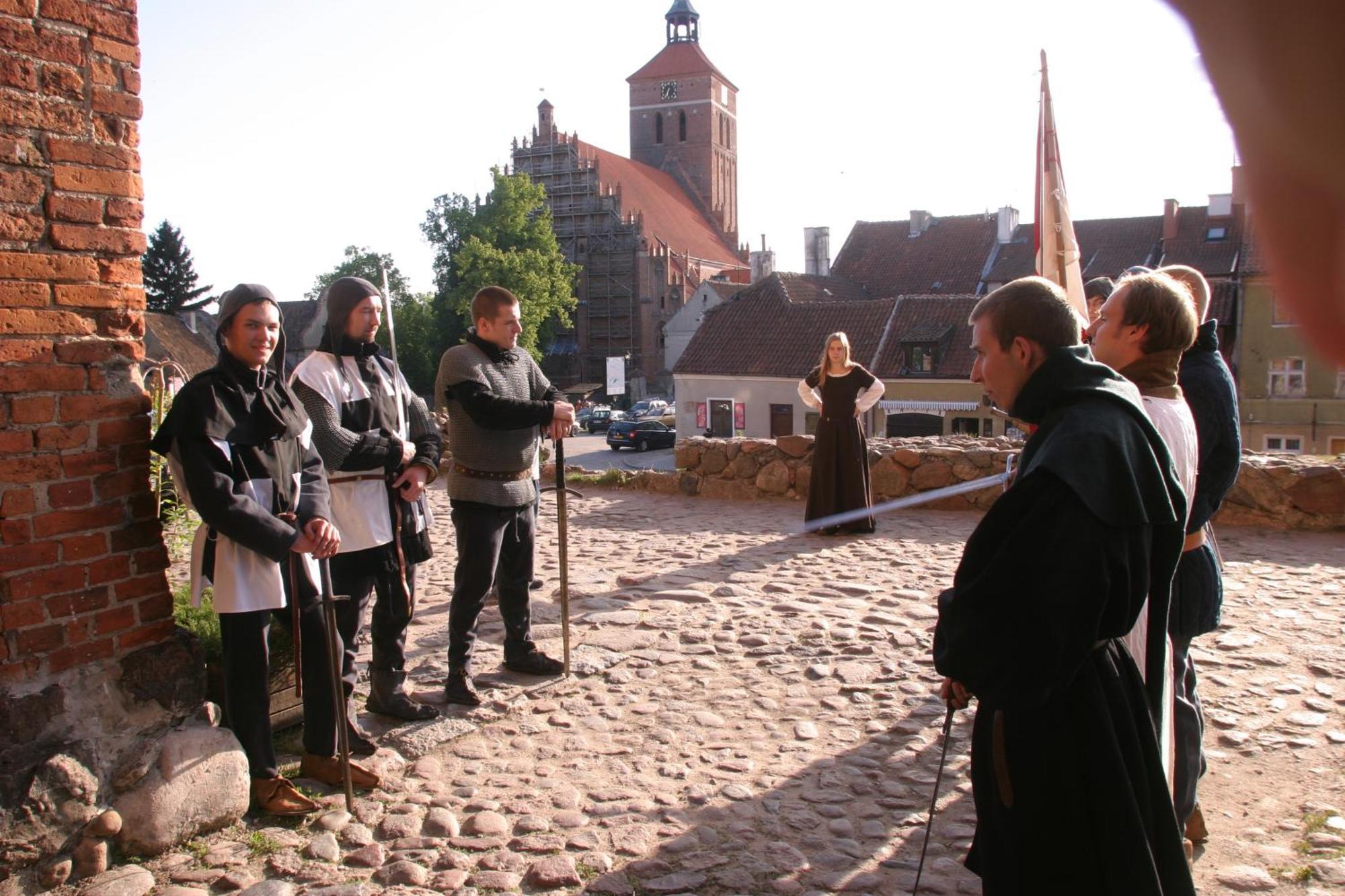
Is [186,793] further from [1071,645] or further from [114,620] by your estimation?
[1071,645]

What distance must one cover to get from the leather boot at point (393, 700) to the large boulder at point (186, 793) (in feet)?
3.13

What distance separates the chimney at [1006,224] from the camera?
143ft

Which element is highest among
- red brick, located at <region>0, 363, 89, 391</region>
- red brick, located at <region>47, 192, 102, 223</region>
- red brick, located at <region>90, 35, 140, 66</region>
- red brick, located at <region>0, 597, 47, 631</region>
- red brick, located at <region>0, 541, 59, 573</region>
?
red brick, located at <region>90, 35, 140, 66</region>

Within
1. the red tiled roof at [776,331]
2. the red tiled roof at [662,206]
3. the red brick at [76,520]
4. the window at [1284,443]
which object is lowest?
the window at [1284,443]

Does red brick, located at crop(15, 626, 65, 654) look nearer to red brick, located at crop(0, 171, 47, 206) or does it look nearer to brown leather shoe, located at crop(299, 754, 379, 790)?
brown leather shoe, located at crop(299, 754, 379, 790)

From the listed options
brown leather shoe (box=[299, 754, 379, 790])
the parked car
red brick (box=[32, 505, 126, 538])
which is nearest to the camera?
red brick (box=[32, 505, 126, 538])

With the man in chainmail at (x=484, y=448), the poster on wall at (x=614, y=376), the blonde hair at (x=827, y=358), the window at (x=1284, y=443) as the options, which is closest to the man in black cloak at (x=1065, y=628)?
the man in chainmail at (x=484, y=448)

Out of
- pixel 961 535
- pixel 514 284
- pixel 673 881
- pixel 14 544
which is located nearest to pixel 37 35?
pixel 14 544

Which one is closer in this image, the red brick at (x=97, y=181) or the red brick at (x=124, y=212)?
the red brick at (x=97, y=181)

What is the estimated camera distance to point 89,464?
10.9 ft

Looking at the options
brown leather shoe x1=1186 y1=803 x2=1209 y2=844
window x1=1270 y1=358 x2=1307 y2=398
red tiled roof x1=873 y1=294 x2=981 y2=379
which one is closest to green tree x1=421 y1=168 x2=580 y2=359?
red tiled roof x1=873 y1=294 x2=981 y2=379

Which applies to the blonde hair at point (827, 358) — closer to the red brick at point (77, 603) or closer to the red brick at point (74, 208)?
the red brick at point (74, 208)

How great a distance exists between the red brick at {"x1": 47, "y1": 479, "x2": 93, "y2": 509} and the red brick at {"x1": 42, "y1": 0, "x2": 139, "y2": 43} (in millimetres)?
1404

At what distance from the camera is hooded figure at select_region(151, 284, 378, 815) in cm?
335
